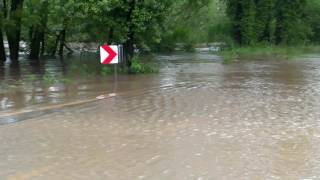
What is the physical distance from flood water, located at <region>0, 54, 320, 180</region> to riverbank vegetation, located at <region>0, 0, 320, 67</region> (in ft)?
17.6

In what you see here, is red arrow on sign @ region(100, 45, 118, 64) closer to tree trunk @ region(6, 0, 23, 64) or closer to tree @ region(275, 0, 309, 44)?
tree trunk @ region(6, 0, 23, 64)

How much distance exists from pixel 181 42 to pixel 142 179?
44.5m

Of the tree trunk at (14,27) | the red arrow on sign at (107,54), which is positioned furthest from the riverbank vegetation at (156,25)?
the red arrow on sign at (107,54)

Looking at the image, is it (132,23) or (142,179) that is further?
(132,23)

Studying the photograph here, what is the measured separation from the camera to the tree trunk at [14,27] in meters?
31.3

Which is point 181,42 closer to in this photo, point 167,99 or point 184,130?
point 167,99

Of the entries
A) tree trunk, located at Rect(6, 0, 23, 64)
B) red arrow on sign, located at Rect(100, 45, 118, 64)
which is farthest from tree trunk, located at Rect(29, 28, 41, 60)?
red arrow on sign, located at Rect(100, 45, 118, 64)

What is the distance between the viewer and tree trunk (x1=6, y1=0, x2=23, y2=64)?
31.3 meters

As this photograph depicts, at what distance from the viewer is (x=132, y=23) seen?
23297 millimetres

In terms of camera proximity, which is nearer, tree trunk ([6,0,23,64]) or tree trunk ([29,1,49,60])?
tree trunk ([6,0,23,64])

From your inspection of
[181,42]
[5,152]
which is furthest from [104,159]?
[181,42]

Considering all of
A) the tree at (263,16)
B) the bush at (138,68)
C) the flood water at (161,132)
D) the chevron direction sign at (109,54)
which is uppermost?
the tree at (263,16)

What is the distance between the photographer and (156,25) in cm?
2408

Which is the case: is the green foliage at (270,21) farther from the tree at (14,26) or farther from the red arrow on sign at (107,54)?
the red arrow on sign at (107,54)
